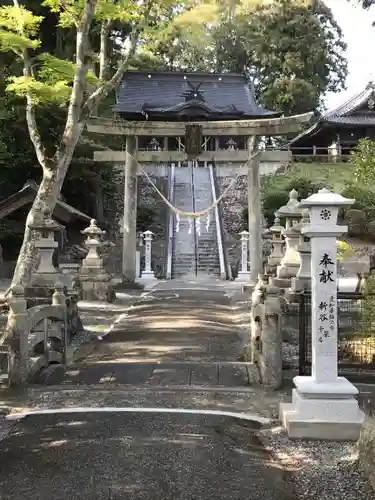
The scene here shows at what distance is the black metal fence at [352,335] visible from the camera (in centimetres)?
677

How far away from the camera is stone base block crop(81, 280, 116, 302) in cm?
1526

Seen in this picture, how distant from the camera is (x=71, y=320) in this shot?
10.3 meters

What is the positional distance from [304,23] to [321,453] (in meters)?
41.0

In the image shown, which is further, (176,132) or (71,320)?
(176,132)

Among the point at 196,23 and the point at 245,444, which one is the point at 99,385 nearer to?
the point at 245,444

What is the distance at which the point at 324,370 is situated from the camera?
5.18 meters

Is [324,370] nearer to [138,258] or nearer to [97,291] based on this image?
[97,291]

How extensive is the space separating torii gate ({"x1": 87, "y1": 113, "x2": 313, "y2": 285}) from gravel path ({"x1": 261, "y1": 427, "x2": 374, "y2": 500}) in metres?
12.7

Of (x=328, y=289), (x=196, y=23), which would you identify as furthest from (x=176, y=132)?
(x=328, y=289)

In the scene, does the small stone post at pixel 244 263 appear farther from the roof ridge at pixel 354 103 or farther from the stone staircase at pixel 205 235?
the roof ridge at pixel 354 103

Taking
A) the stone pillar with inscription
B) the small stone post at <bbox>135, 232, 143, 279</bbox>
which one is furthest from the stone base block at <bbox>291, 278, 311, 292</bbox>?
the small stone post at <bbox>135, 232, 143, 279</bbox>

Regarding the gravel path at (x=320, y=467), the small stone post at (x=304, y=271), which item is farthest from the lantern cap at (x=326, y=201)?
the small stone post at (x=304, y=271)

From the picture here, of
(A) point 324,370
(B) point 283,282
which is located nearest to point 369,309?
(A) point 324,370

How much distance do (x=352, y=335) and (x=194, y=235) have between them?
20.3 m
